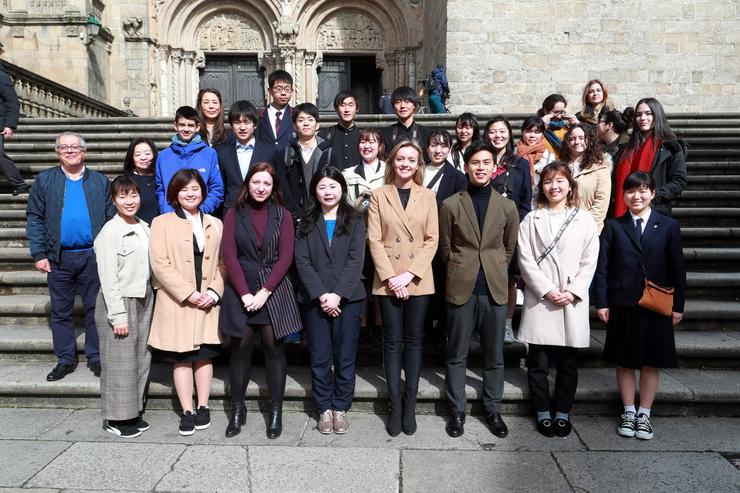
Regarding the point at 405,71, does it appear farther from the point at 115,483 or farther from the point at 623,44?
the point at 115,483

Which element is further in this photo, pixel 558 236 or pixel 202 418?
pixel 202 418

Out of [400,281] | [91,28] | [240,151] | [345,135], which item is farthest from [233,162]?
[91,28]

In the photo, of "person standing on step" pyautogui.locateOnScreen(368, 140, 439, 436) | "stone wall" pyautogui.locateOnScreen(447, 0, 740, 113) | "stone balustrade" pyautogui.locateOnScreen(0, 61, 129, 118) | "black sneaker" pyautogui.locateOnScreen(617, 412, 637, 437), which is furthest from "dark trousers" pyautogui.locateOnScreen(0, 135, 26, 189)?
"stone wall" pyautogui.locateOnScreen(447, 0, 740, 113)

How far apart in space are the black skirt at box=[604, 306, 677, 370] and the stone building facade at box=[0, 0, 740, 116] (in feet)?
29.7

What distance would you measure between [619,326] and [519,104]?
30.1ft

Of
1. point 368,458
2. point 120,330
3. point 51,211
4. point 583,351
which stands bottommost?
point 368,458

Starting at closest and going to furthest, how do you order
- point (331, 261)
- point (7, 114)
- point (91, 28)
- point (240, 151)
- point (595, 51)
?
point (331, 261), point (240, 151), point (7, 114), point (595, 51), point (91, 28)

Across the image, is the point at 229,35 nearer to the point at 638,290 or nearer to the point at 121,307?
the point at 121,307

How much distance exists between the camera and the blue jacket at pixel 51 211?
12.8 ft

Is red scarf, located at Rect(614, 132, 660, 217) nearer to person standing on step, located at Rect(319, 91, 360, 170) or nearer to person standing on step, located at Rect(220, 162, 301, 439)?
person standing on step, located at Rect(319, 91, 360, 170)

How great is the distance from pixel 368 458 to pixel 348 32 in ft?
54.0

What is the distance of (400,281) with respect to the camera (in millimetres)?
3361

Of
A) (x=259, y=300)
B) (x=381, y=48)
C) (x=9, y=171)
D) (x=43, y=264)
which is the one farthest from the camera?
(x=381, y=48)

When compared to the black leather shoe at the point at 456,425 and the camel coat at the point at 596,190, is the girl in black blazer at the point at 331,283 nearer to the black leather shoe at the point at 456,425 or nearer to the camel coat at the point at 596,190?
the black leather shoe at the point at 456,425
